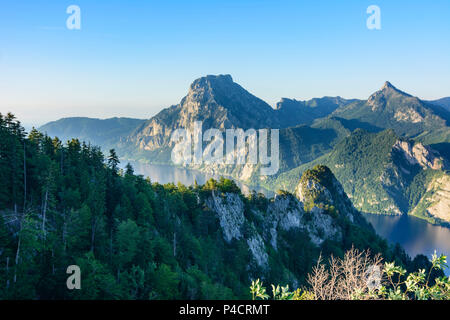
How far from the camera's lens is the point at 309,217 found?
406ft

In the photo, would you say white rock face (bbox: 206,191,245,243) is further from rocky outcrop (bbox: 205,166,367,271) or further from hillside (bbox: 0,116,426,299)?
hillside (bbox: 0,116,426,299)

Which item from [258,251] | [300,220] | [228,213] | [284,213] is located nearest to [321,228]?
[300,220]

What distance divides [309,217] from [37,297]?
112822mm

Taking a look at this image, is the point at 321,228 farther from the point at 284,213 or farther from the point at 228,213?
the point at 228,213

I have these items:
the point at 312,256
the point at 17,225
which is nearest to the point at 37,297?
the point at 17,225

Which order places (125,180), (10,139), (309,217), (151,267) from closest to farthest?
(151,267) → (10,139) → (125,180) → (309,217)

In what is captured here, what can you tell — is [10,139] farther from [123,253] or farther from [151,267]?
[151,267]

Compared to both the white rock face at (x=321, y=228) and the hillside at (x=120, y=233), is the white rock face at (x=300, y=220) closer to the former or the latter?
the white rock face at (x=321, y=228)

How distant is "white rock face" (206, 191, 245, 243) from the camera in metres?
74.8

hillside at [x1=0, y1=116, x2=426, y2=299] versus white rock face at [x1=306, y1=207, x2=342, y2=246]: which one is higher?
hillside at [x1=0, y1=116, x2=426, y2=299]

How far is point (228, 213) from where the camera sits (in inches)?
3054

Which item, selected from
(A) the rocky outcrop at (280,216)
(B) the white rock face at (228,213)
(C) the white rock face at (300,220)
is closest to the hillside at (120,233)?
(B) the white rock face at (228,213)

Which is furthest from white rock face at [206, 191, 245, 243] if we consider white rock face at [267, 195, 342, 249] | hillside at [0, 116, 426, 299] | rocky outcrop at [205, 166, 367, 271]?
white rock face at [267, 195, 342, 249]

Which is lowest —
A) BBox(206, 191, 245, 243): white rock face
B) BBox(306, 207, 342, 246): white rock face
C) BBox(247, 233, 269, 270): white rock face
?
BBox(306, 207, 342, 246): white rock face
